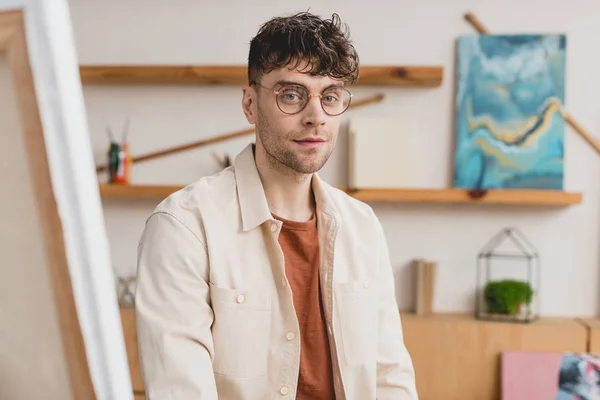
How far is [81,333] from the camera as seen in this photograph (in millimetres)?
307

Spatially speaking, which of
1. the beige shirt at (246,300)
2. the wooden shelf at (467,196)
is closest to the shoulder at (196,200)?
the beige shirt at (246,300)

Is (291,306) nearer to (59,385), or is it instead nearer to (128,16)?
(59,385)

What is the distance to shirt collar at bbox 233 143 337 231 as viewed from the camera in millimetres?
1641

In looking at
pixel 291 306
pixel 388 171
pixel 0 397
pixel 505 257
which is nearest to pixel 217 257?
pixel 291 306

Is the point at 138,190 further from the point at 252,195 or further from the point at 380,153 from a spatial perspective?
the point at 252,195

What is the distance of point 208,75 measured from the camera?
3137mm

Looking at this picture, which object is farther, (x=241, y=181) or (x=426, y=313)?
(x=426, y=313)

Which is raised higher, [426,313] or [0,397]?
[0,397]

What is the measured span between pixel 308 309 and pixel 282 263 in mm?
142

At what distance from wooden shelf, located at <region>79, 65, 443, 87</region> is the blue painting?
8.3 inches

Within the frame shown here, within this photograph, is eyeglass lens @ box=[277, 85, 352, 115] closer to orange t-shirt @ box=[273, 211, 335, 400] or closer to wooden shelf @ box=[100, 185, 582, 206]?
orange t-shirt @ box=[273, 211, 335, 400]

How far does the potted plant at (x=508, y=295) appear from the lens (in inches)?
117

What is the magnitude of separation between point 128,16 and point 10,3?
3172mm

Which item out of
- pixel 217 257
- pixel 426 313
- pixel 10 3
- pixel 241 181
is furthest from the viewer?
pixel 426 313
